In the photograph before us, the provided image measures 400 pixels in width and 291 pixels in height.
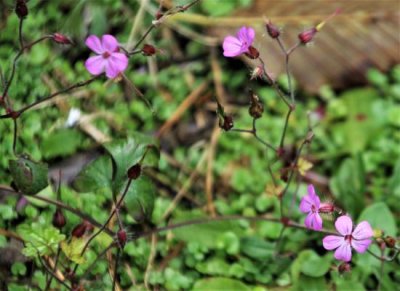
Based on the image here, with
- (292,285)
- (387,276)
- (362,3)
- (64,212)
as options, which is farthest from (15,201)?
(362,3)

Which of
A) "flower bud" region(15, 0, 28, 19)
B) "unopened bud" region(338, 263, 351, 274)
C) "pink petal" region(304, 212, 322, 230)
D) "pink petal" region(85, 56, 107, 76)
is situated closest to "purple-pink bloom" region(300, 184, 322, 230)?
"pink petal" region(304, 212, 322, 230)

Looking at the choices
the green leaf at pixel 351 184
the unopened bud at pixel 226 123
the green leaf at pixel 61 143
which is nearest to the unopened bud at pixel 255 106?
the unopened bud at pixel 226 123

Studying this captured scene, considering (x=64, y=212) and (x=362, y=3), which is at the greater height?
(x=362, y=3)

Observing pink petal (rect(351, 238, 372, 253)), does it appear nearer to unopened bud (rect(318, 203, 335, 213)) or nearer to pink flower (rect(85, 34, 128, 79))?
unopened bud (rect(318, 203, 335, 213))

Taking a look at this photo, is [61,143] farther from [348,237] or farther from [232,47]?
[348,237]

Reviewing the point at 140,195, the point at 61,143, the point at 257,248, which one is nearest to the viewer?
the point at 140,195

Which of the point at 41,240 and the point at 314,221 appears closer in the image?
the point at 314,221

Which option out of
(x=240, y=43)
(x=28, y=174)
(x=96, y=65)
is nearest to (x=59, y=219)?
(x=28, y=174)

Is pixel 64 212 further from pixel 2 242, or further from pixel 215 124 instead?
pixel 215 124
